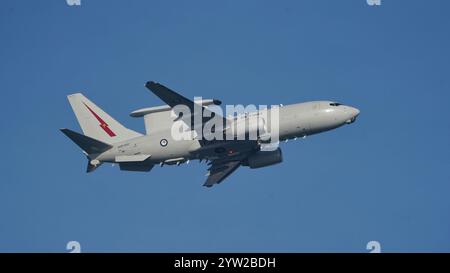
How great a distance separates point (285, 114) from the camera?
2968 inches

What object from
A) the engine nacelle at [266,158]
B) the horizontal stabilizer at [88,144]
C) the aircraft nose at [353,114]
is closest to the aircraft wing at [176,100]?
the engine nacelle at [266,158]

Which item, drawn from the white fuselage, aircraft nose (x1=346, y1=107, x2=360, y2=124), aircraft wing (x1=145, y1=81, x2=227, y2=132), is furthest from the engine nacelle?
aircraft nose (x1=346, y1=107, x2=360, y2=124)

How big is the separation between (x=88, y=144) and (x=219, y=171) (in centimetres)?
1456

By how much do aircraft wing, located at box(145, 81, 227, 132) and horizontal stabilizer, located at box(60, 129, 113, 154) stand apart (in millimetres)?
8516

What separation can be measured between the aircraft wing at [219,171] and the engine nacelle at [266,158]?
2221 millimetres

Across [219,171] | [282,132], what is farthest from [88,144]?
[282,132]

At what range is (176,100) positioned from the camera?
7306 cm

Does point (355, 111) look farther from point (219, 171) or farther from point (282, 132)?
point (219, 171)

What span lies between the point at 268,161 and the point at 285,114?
686cm

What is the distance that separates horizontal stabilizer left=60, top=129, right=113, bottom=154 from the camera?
244 feet

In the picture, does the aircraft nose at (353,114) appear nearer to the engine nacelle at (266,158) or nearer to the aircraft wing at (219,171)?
the engine nacelle at (266,158)

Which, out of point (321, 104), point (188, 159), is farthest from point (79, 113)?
point (321, 104)

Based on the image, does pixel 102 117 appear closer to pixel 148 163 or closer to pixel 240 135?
pixel 148 163

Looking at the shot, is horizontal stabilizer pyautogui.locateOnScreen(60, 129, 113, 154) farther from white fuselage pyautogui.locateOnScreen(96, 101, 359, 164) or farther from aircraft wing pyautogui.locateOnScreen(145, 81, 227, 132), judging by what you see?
aircraft wing pyautogui.locateOnScreen(145, 81, 227, 132)
